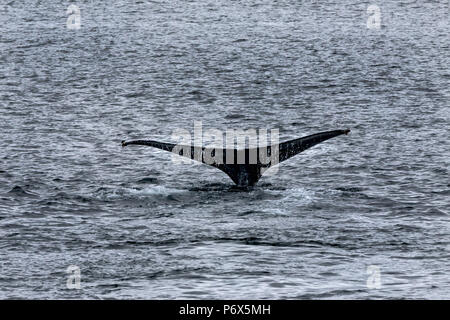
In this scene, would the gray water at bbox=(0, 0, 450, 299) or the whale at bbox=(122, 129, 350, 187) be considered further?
the whale at bbox=(122, 129, 350, 187)

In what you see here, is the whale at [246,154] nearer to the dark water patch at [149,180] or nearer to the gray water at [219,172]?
the gray water at [219,172]

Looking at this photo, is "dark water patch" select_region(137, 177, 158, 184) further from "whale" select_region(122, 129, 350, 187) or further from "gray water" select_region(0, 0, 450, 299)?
"whale" select_region(122, 129, 350, 187)

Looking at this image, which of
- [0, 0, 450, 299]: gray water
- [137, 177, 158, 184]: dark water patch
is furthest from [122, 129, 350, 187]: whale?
[137, 177, 158, 184]: dark water patch

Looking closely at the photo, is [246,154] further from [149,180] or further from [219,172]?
[219,172]

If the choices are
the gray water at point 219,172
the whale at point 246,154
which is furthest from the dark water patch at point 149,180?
the whale at point 246,154

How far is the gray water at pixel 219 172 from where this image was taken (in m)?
27.8

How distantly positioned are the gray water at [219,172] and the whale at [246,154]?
0.90 m

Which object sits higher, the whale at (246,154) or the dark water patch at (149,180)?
the whale at (246,154)

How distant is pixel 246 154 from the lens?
118ft

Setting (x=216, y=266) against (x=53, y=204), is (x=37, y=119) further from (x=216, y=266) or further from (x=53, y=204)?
(x=216, y=266)

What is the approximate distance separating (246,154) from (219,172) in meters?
5.77

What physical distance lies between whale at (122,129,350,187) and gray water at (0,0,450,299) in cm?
90

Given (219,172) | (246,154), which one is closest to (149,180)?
(219,172)

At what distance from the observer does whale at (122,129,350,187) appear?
35219 millimetres
